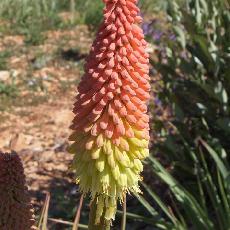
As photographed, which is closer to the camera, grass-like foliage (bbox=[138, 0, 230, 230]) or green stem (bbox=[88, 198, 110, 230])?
green stem (bbox=[88, 198, 110, 230])

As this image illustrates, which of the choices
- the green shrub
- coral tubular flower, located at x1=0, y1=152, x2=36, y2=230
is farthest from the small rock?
coral tubular flower, located at x1=0, y1=152, x2=36, y2=230

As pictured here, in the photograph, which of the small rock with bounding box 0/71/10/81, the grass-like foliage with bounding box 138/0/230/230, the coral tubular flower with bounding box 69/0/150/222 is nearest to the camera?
the coral tubular flower with bounding box 69/0/150/222

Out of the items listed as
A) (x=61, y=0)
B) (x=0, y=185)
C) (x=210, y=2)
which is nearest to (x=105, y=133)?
(x=0, y=185)

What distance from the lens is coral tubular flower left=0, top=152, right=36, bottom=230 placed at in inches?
74.0

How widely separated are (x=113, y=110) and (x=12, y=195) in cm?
43

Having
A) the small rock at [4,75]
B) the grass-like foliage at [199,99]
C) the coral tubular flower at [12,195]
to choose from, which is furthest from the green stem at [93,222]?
the small rock at [4,75]

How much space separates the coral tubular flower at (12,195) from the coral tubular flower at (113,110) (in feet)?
0.69

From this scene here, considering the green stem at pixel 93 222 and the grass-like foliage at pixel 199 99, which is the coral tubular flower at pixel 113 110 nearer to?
the green stem at pixel 93 222

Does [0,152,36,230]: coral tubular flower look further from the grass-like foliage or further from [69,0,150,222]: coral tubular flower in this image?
the grass-like foliage

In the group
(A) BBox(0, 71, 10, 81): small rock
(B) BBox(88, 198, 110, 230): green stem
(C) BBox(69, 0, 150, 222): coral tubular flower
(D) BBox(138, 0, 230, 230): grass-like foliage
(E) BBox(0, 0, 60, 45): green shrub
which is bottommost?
(B) BBox(88, 198, 110, 230): green stem

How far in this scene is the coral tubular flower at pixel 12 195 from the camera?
188 centimetres

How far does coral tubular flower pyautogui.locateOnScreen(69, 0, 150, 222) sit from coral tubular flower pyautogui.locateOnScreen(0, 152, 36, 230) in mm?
212

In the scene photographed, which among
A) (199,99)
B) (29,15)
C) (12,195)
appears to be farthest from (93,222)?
(29,15)

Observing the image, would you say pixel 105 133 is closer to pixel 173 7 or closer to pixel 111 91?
pixel 111 91
